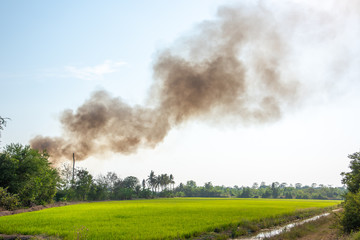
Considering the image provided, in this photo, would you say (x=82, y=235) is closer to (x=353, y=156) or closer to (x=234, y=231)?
(x=234, y=231)

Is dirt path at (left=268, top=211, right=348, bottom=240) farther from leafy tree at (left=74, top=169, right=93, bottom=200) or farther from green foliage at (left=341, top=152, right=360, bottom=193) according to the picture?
leafy tree at (left=74, top=169, right=93, bottom=200)

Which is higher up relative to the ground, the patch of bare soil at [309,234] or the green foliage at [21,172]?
the green foliage at [21,172]

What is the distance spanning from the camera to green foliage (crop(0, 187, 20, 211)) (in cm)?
3494

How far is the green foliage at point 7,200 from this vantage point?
115 ft

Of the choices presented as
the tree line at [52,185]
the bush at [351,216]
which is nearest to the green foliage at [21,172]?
the tree line at [52,185]

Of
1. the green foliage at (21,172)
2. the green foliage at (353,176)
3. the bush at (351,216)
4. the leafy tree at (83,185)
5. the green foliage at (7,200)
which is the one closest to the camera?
the bush at (351,216)

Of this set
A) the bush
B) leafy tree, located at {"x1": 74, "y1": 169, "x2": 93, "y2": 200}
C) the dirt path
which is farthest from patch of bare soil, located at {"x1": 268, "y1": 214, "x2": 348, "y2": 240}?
leafy tree, located at {"x1": 74, "y1": 169, "x2": 93, "y2": 200}

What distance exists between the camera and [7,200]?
35.8 m

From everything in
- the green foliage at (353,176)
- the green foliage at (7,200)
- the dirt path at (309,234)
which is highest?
the green foliage at (353,176)

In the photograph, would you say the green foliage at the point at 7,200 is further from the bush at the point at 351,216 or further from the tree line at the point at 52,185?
the bush at the point at 351,216

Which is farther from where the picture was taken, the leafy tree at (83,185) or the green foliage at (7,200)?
the leafy tree at (83,185)

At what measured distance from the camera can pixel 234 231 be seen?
776 inches

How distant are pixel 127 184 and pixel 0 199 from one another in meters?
80.4

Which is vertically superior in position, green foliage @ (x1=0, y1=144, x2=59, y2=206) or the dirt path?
green foliage @ (x1=0, y1=144, x2=59, y2=206)
